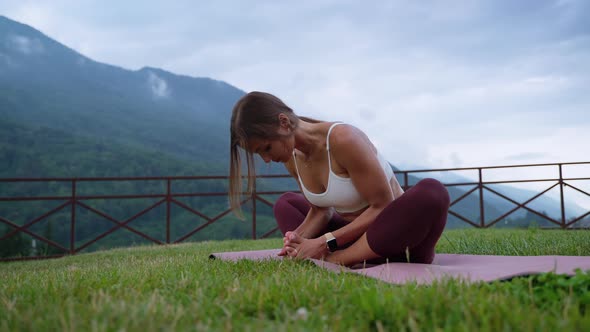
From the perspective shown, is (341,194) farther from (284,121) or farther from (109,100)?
(109,100)

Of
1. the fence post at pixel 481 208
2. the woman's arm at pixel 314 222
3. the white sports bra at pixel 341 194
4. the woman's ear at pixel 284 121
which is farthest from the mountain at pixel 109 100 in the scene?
the woman's ear at pixel 284 121

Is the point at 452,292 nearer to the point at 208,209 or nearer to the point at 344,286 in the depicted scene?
the point at 344,286

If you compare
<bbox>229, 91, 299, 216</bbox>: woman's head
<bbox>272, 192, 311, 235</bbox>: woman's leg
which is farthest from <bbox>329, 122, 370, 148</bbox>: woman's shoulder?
<bbox>272, 192, 311, 235</bbox>: woman's leg

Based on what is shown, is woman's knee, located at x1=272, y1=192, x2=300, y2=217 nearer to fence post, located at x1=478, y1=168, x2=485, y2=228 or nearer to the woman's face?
the woman's face

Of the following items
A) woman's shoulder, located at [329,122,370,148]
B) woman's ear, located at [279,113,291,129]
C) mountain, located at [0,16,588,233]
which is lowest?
woman's shoulder, located at [329,122,370,148]

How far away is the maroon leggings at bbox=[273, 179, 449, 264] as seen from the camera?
196 cm

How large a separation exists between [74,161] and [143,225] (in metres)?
14.6

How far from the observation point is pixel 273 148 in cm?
224

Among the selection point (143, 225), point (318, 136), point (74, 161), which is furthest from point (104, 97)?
point (318, 136)

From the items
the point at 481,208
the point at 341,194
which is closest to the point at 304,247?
the point at 341,194

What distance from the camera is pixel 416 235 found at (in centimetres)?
205

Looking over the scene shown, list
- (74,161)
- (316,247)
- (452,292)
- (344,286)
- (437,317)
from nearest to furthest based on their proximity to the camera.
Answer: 1. (437,317)
2. (452,292)
3. (344,286)
4. (316,247)
5. (74,161)

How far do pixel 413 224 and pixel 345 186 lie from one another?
42 cm

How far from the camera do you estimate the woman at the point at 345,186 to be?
2.02m
